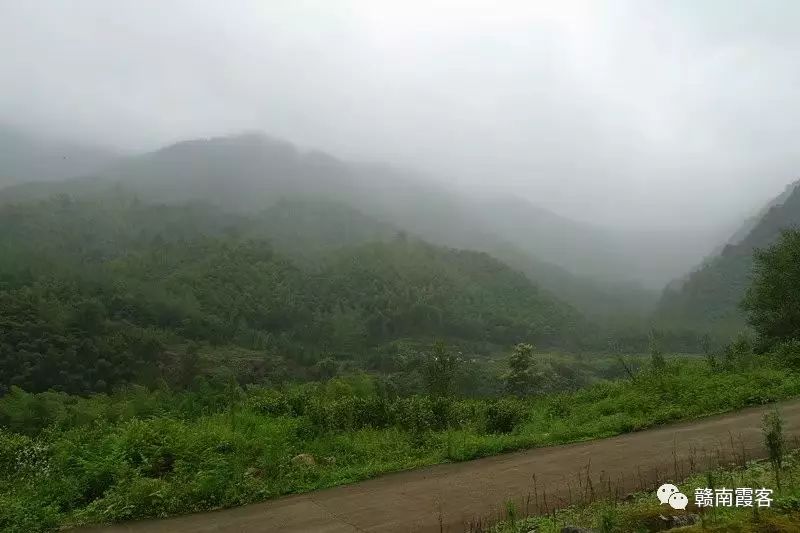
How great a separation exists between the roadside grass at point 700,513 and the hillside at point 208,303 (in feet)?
274

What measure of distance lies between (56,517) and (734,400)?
14.8 meters

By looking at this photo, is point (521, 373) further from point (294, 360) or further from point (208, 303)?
point (208, 303)

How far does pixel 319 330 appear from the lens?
149250mm

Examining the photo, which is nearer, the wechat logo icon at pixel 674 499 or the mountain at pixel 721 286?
the wechat logo icon at pixel 674 499

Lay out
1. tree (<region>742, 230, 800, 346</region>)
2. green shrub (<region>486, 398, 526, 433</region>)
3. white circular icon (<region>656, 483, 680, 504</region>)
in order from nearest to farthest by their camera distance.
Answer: white circular icon (<region>656, 483, 680, 504</region>)
green shrub (<region>486, 398, 526, 433</region>)
tree (<region>742, 230, 800, 346</region>)

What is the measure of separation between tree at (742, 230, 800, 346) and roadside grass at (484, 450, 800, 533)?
2011 cm

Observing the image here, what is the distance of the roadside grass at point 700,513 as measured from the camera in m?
4.96

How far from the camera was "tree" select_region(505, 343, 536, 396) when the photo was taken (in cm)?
4441

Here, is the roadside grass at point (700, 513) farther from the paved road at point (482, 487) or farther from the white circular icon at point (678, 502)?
the paved road at point (482, 487)

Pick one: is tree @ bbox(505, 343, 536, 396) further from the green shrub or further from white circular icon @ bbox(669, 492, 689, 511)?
white circular icon @ bbox(669, 492, 689, 511)

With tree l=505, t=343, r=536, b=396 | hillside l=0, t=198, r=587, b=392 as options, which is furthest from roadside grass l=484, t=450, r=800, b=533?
hillside l=0, t=198, r=587, b=392

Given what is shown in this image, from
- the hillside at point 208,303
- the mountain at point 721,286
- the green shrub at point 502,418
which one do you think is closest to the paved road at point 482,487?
the green shrub at point 502,418

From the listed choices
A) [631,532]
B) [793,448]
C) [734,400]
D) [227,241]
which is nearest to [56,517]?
[631,532]

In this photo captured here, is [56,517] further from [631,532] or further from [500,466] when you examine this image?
[631,532]
